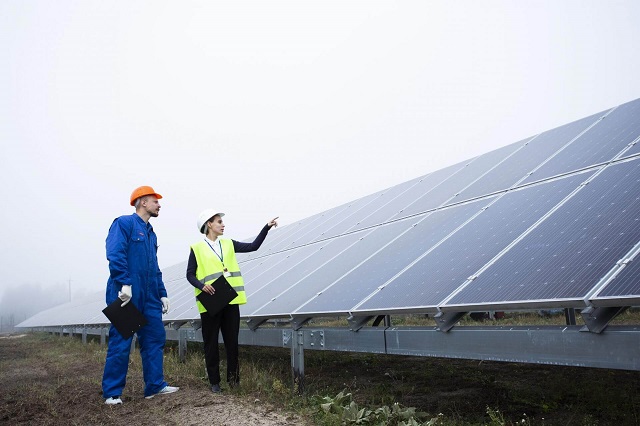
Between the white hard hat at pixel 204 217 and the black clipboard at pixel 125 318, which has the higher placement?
the white hard hat at pixel 204 217

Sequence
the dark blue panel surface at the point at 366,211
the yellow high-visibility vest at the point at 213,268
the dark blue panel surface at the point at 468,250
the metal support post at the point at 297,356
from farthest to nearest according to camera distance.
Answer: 1. the dark blue panel surface at the point at 366,211
2. the yellow high-visibility vest at the point at 213,268
3. the metal support post at the point at 297,356
4. the dark blue panel surface at the point at 468,250

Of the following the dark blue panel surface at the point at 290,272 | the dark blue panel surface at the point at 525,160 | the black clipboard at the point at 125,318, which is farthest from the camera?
the dark blue panel surface at the point at 290,272

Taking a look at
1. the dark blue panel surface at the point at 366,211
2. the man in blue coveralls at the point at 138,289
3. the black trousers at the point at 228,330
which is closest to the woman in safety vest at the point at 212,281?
the black trousers at the point at 228,330

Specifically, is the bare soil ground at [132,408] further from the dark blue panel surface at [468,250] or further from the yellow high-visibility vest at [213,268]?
the dark blue panel surface at [468,250]

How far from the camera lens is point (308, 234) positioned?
1138 centimetres

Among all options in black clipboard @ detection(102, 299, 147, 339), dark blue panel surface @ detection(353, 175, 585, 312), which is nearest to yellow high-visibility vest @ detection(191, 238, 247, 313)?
black clipboard @ detection(102, 299, 147, 339)

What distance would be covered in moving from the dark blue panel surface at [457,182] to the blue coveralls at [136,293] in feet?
12.7

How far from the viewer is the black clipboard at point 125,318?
211 inches

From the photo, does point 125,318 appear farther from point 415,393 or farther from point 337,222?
point 337,222

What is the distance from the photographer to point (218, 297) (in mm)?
5742

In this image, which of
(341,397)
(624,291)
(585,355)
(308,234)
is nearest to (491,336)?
(585,355)

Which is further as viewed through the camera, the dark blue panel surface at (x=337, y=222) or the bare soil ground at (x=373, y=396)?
the dark blue panel surface at (x=337, y=222)

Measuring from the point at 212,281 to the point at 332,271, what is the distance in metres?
1.58

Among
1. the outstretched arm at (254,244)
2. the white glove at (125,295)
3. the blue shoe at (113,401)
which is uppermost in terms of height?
the outstretched arm at (254,244)
